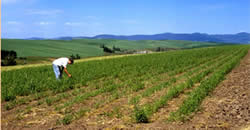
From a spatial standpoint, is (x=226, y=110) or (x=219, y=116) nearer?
(x=219, y=116)

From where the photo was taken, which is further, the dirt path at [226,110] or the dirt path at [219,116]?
the dirt path at [226,110]

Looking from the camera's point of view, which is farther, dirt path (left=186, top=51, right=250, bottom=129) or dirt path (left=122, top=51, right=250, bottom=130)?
dirt path (left=186, top=51, right=250, bottom=129)

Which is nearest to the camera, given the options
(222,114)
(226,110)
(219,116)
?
(219,116)

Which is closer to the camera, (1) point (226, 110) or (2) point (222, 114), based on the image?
(2) point (222, 114)

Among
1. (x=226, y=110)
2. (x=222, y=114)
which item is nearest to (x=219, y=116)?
(x=222, y=114)

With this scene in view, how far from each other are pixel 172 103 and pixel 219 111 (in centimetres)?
190

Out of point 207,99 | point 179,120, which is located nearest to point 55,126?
point 179,120

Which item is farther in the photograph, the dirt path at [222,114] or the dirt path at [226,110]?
the dirt path at [226,110]

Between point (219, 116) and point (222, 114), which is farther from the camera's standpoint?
point (222, 114)

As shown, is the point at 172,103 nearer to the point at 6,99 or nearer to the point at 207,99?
the point at 207,99

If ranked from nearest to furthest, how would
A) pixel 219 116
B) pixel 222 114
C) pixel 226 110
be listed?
pixel 219 116
pixel 222 114
pixel 226 110

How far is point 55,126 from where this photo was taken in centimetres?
781

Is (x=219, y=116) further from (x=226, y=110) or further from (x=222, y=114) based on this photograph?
(x=226, y=110)

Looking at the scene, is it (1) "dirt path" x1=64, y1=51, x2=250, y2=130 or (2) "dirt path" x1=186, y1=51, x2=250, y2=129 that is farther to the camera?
(2) "dirt path" x1=186, y1=51, x2=250, y2=129
